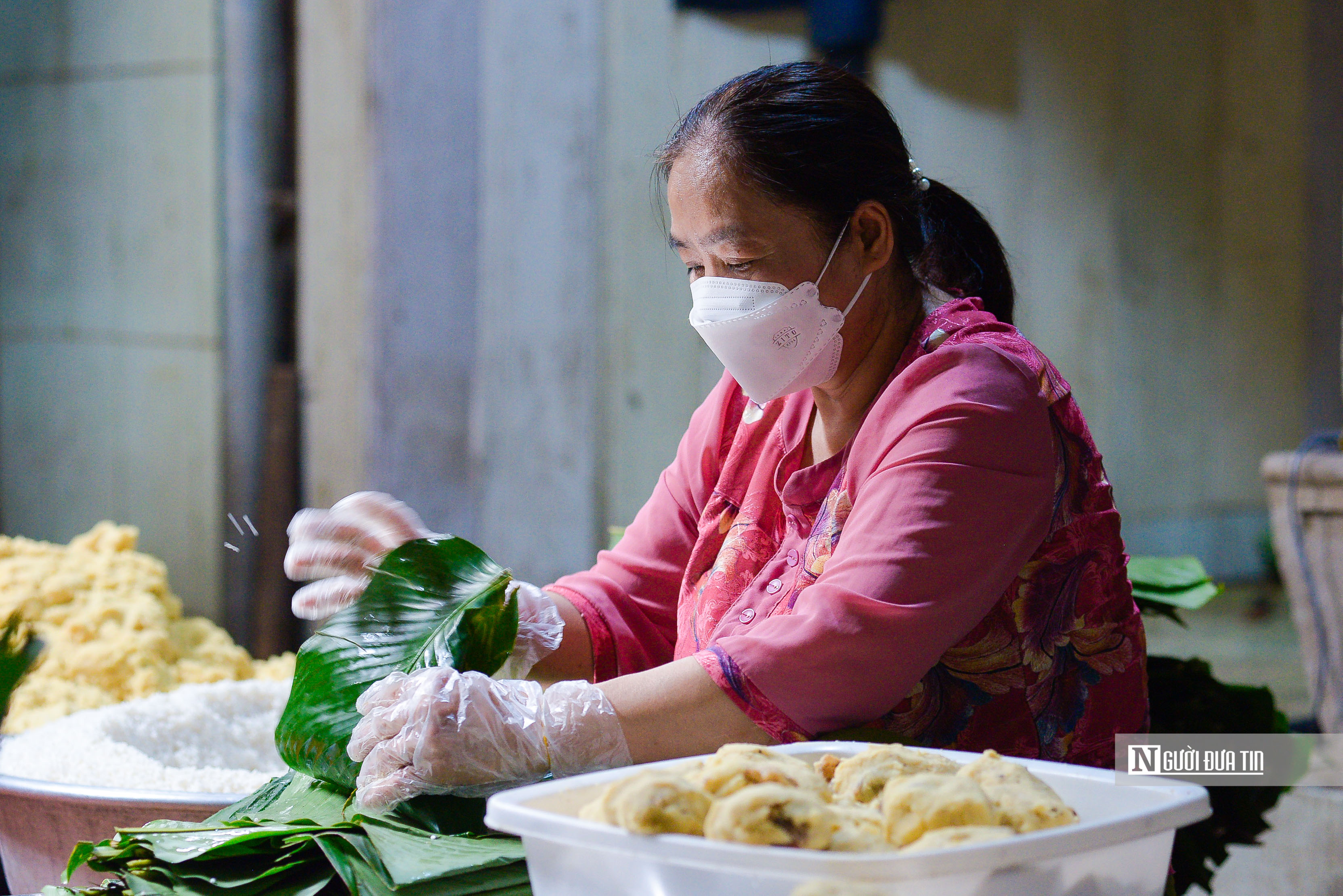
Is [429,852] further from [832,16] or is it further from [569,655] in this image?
[832,16]

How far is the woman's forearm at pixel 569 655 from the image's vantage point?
1.56m

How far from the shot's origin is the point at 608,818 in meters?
0.72

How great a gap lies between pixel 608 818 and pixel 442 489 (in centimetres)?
336

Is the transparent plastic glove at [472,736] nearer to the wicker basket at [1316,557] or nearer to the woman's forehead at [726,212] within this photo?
the woman's forehead at [726,212]

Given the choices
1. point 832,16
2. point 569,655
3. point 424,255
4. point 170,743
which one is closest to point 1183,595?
point 569,655

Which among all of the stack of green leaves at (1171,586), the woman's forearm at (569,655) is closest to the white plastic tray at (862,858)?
the woman's forearm at (569,655)

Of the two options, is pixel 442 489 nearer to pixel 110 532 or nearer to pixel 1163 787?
pixel 110 532

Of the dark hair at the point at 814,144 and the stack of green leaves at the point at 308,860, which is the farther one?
the dark hair at the point at 814,144

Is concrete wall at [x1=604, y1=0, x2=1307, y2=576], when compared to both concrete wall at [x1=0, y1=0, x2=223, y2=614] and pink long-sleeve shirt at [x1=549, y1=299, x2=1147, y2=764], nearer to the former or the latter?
concrete wall at [x1=0, y1=0, x2=223, y2=614]

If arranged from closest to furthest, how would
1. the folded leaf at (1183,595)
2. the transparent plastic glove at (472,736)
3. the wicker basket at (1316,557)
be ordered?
1. the transparent plastic glove at (472,736)
2. the folded leaf at (1183,595)
3. the wicker basket at (1316,557)

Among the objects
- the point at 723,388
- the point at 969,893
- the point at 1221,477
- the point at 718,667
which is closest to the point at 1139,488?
the point at 1221,477

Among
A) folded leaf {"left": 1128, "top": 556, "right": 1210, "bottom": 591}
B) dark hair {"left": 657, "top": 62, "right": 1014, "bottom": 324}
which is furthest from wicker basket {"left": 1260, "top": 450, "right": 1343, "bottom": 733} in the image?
dark hair {"left": 657, "top": 62, "right": 1014, "bottom": 324}

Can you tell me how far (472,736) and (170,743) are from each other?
2.37 feet

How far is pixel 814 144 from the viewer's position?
1.32 m
